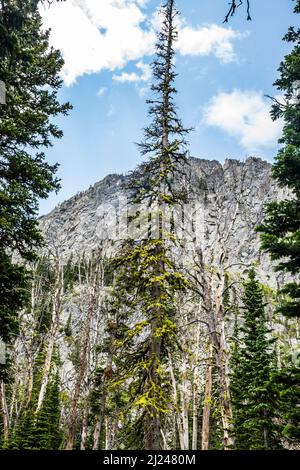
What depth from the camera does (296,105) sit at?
10945mm

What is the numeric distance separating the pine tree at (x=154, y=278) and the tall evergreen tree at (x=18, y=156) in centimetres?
316

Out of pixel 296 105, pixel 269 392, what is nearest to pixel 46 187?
pixel 296 105

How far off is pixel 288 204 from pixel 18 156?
8183 millimetres

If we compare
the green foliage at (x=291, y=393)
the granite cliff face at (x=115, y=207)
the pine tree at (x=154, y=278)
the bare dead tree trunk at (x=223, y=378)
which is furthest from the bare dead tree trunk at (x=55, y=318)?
the granite cliff face at (x=115, y=207)

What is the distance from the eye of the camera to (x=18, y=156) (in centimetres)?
1058

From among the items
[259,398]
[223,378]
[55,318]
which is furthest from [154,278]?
[55,318]

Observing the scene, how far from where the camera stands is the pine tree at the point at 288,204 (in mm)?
9352

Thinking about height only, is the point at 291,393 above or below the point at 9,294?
below

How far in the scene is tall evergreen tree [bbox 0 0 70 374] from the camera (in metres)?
8.34

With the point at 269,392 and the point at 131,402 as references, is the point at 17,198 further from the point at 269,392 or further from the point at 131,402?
the point at 269,392

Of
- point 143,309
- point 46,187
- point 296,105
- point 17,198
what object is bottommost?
point 143,309

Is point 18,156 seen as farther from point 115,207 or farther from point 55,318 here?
point 115,207

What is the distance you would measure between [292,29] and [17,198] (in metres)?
10.5

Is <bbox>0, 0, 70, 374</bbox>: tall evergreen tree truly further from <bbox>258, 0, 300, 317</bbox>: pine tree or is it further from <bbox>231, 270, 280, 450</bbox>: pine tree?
<bbox>231, 270, 280, 450</bbox>: pine tree
